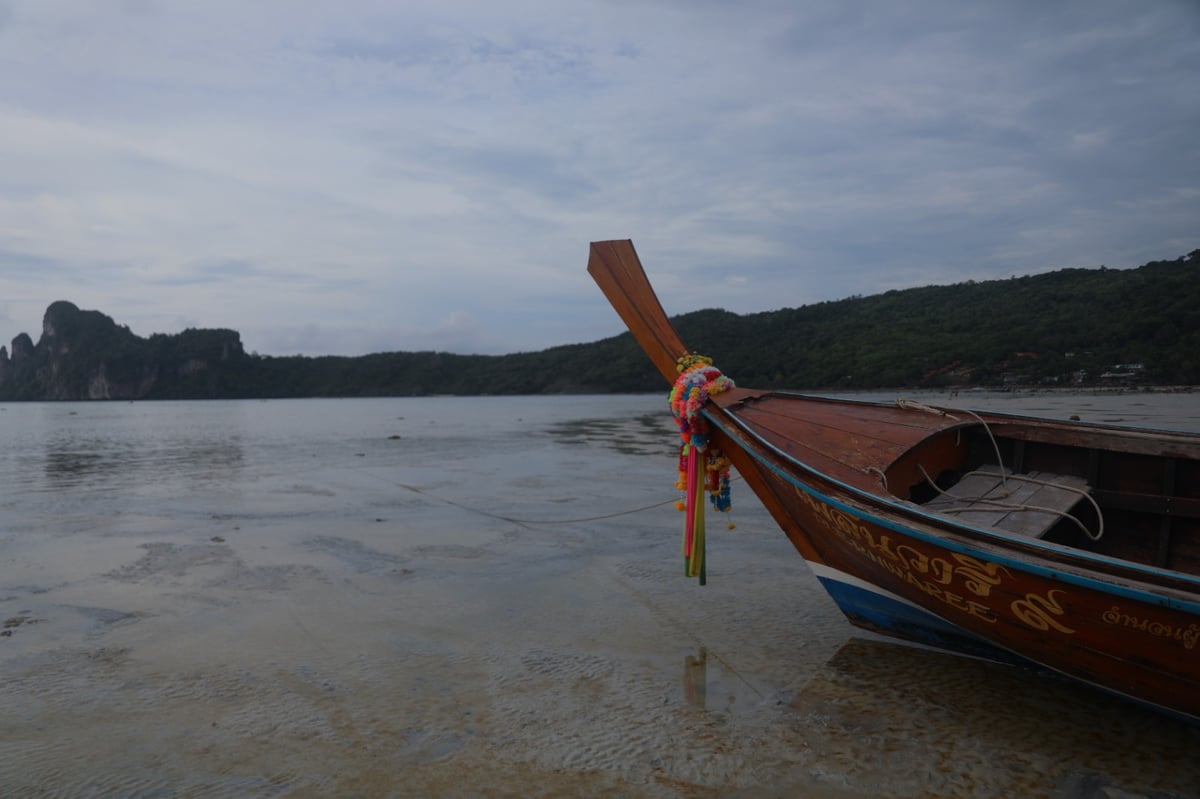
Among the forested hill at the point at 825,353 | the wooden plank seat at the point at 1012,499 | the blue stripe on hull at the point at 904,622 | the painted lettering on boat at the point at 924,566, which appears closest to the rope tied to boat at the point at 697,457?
the blue stripe on hull at the point at 904,622

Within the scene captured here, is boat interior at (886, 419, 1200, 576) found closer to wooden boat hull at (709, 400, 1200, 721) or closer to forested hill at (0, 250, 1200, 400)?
wooden boat hull at (709, 400, 1200, 721)

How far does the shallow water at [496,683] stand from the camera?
3352mm

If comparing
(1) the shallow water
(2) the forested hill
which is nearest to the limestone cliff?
(2) the forested hill

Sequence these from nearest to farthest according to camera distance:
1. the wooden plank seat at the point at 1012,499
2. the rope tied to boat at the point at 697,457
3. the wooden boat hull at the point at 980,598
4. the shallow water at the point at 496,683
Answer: the wooden boat hull at the point at 980,598 → the shallow water at the point at 496,683 → the wooden plank seat at the point at 1012,499 → the rope tied to boat at the point at 697,457

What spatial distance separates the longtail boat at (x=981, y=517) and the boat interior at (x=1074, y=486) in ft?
0.04

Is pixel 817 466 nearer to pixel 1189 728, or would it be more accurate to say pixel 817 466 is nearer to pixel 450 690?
pixel 1189 728

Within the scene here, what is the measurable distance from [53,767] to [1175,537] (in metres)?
6.39

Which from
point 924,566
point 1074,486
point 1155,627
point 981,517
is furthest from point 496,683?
point 1074,486

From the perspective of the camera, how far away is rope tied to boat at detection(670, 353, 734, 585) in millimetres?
5457

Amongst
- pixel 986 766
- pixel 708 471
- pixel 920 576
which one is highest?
pixel 708 471

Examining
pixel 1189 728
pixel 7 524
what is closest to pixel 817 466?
pixel 1189 728

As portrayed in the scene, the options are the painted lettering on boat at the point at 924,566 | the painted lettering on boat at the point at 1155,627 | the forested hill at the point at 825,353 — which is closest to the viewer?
the painted lettering on boat at the point at 1155,627

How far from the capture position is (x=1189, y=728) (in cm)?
368

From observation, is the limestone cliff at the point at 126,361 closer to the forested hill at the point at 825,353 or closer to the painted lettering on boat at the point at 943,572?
the forested hill at the point at 825,353
